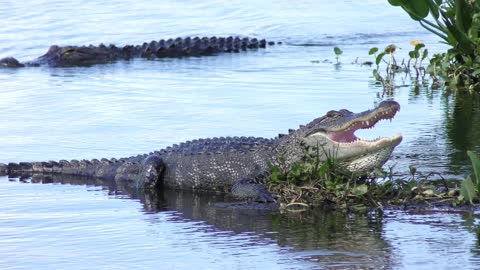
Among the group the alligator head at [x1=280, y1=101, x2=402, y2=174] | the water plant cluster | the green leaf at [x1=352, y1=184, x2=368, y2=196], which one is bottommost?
the green leaf at [x1=352, y1=184, x2=368, y2=196]

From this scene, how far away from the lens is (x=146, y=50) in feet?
56.9

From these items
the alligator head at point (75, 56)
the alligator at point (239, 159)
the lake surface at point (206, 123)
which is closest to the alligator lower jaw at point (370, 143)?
the alligator at point (239, 159)

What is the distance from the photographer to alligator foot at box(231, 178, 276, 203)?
7938 millimetres

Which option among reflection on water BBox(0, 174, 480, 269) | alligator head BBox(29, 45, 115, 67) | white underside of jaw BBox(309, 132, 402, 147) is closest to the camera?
reflection on water BBox(0, 174, 480, 269)

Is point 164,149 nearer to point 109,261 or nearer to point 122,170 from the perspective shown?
point 122,170

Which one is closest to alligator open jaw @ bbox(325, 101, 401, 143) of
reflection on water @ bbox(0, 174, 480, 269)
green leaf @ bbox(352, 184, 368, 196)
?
green leaf @ bbox(352, 184, 368, 196)

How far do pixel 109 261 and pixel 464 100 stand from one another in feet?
20.5

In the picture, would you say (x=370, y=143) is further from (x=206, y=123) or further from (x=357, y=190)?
(x=206, y=123)

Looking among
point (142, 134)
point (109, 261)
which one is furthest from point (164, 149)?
point (109, 261)

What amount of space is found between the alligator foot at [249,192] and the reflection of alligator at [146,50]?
29.0 feet

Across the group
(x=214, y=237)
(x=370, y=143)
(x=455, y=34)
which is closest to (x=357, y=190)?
(x=370, y=143)

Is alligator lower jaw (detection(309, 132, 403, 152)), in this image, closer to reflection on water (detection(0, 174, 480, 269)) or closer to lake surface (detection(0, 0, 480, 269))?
lake surface (detection(0, 0, 480, 269))

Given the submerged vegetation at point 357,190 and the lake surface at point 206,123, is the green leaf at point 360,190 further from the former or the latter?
the lake surface at point 206,123

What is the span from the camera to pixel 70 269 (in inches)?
247
